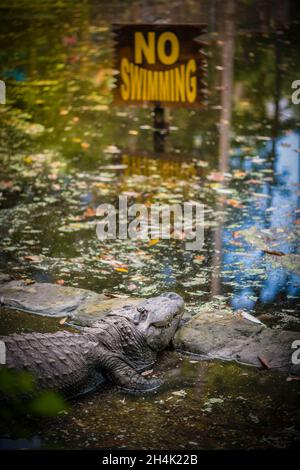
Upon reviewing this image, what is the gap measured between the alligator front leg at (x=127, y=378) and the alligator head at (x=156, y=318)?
0.31m

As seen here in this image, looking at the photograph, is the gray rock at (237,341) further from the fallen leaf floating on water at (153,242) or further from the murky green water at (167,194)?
the fallen leaf floating on water at (153,242)

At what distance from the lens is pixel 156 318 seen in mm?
5230

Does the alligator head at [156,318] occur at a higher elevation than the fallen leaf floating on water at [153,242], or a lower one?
lower

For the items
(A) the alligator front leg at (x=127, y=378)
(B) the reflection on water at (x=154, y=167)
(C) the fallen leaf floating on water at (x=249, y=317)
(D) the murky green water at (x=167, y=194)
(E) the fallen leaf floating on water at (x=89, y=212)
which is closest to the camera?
(D) the murky green water at (x=167, y=194)

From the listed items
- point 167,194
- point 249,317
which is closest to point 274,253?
point 249,317

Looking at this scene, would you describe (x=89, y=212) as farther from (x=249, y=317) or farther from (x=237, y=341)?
(x=237, y=341)

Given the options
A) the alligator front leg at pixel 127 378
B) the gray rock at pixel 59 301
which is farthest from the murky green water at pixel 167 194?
the gray rock at pixel 59 301

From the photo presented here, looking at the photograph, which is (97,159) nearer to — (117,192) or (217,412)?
(117,192)

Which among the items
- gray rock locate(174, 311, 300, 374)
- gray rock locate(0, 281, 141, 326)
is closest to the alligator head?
gray rock locate(174, 311, 300, 374)

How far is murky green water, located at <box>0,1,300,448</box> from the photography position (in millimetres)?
4605

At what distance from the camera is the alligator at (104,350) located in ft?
15.4

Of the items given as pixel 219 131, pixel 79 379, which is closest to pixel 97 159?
pixel 219 131

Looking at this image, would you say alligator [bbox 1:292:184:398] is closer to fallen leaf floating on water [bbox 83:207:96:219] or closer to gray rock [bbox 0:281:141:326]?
gray rock [bbox 0:281:141:326]

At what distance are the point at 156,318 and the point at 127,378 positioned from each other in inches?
21.6
